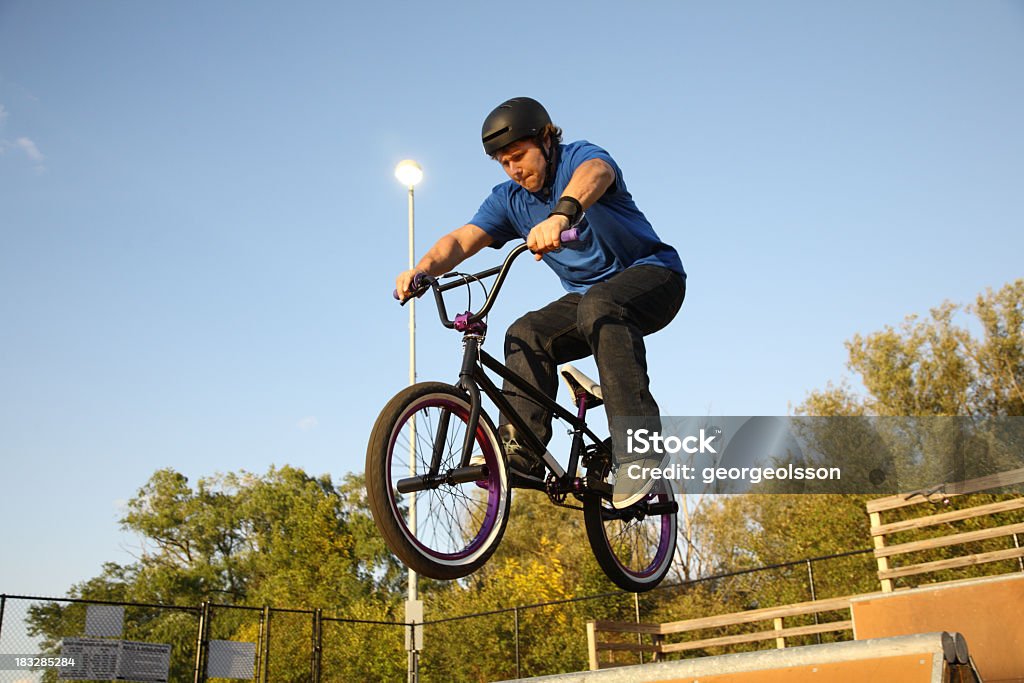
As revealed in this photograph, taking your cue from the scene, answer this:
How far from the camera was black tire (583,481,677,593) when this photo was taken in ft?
14.6

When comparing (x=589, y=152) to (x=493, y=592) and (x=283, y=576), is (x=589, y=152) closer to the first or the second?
(x=493, y=592)

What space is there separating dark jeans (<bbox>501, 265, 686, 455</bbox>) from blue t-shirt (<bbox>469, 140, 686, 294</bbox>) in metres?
0.12

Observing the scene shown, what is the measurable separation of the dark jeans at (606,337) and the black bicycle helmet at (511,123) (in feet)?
2.72

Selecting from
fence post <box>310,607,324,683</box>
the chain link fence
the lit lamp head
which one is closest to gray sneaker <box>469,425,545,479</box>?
the chain link fence

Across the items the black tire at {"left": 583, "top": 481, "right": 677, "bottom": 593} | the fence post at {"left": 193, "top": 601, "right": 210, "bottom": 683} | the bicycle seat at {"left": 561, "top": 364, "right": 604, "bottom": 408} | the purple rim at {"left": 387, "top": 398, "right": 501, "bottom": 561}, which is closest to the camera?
the purple rim at {"left": 387, "top": 398, "right": 501, "bottom": 561}

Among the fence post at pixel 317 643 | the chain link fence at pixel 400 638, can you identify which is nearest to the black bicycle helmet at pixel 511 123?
the chain link fence at pixel 400 638

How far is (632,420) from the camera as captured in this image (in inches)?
153

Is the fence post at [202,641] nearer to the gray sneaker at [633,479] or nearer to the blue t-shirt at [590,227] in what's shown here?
the blue t-shirt at [590,227]

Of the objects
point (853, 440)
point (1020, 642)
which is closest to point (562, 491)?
point (1020, 642)

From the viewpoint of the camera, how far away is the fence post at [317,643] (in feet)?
50.0

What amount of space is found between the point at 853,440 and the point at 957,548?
371 cm

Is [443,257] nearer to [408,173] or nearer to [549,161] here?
[549,161]

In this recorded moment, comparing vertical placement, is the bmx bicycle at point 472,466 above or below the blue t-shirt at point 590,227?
below

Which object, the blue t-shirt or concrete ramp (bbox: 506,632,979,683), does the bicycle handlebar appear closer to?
the blue t-shirt
